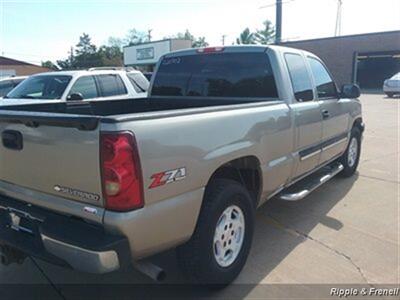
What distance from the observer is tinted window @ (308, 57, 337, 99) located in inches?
196

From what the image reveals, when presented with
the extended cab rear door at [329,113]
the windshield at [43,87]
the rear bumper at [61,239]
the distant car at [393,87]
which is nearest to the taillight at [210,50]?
the extended cab rear door at [329,113]

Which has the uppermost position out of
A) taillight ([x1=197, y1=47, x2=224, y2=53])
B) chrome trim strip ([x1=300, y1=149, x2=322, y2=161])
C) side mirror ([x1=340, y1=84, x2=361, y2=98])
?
taillight ([x1=197, y1=47, x2=224, y2=53])

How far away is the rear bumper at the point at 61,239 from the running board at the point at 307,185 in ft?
7.42

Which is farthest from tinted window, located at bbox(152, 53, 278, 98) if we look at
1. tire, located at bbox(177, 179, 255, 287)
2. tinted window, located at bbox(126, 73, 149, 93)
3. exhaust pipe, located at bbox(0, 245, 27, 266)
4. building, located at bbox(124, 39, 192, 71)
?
building, located at bbox(124, 39, 192, 71)

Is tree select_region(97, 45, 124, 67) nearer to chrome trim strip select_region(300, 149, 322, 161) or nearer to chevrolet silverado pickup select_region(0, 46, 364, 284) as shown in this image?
chrome trim strip select_region(300, 149, 322, 161)

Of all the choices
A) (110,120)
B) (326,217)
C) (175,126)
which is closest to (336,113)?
(326,217)

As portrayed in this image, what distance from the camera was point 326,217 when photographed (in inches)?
186

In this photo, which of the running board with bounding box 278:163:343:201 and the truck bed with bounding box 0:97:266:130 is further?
the running board with bounding box 278:163:343:201

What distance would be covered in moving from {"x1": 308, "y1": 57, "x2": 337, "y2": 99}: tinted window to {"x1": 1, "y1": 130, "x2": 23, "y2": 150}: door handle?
139 inches

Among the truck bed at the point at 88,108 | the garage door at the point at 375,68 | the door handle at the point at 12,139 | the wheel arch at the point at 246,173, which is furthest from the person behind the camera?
the garage door at the point at 375,68

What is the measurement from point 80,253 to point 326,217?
3.26 m

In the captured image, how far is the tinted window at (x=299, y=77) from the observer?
14.1 ft

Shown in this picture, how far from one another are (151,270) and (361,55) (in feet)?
119

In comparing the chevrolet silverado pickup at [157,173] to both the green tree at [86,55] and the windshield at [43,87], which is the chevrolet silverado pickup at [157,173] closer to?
the windshield at [43,87]
